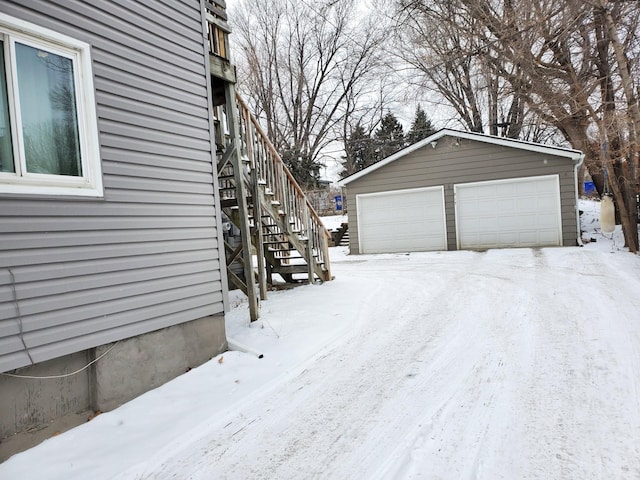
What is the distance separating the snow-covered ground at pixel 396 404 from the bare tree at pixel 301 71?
22.6 m

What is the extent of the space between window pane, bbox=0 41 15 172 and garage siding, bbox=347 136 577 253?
11.3 m

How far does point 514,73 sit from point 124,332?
1265 centimetres

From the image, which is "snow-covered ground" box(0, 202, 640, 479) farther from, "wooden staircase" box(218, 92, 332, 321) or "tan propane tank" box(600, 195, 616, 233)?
"tan propane tank" box(600, 195, 616, 233)

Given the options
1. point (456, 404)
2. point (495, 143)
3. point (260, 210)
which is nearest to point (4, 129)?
point (260, 210)

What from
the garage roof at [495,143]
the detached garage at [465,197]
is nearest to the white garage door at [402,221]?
the detached garage at [465,197]

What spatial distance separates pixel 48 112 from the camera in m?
2.90

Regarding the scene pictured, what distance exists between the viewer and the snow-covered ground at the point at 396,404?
7.63ft

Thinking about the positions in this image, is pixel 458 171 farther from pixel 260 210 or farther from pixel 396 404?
pixel 396 404

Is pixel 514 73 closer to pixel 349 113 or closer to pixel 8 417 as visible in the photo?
pixel 8 417

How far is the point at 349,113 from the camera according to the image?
28250 mm

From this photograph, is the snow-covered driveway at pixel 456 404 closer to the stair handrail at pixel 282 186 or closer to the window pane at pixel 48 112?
the window pane at pixel 48 112

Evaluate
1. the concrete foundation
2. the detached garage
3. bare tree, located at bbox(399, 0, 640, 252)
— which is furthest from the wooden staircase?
bare tree, located at bbox(399, 0, 640, 252)

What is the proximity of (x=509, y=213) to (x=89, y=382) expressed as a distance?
11263 mm

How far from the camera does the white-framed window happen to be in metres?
2.64
